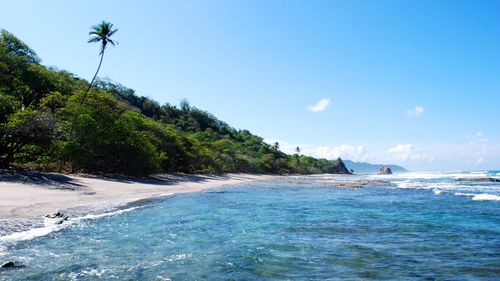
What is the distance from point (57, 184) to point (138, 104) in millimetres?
109796

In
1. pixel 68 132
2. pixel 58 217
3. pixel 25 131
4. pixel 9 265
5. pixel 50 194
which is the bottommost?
pixel 9 265

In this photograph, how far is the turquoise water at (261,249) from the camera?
898cm

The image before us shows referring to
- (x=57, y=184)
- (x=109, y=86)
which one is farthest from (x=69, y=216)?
(x=109, y=86)

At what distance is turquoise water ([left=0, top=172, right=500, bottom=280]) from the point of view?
898cm

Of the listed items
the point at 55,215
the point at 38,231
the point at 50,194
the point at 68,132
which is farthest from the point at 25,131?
the point at 38,231

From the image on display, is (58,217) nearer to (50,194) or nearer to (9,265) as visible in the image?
(50,194)

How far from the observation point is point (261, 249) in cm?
1177

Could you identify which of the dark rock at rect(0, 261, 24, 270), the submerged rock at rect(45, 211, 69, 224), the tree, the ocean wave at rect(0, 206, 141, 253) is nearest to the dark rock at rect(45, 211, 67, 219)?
the submerged rock at rect(45, 211, 69, 224)

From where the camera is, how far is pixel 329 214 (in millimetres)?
20406

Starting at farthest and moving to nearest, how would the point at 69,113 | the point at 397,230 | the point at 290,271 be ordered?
the point at 69,113 → the point at 397,230 → the point at 290,271

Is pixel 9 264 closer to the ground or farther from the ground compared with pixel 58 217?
closer to the ground

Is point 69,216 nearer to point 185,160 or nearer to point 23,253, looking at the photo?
point 23,253

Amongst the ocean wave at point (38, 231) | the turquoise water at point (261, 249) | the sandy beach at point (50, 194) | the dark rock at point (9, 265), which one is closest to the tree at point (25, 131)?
the sandy beach at point (50, 194)

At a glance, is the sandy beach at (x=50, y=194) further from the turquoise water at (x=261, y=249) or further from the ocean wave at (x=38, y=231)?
the turquoise water at (x=261, y=249)
